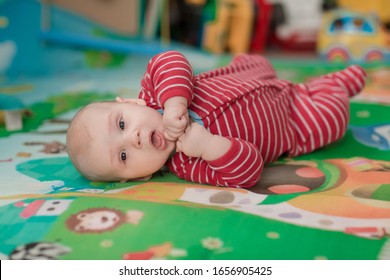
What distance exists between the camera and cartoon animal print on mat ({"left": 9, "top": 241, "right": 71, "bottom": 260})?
30.0 inches

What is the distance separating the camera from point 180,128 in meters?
0.98

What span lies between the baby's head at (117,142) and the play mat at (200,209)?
0.04 m

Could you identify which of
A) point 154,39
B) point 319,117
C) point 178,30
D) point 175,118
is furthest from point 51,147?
point 178,30

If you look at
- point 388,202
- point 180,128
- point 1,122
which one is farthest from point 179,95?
point 1,122

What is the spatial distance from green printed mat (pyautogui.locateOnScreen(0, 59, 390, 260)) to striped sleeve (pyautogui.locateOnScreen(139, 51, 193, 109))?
0.61 ft

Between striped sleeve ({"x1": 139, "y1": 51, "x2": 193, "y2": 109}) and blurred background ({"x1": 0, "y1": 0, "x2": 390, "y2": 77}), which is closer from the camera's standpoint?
striped sleeve ({"x1": 139, "y1": 51, "x2": 193, "y2": 109})

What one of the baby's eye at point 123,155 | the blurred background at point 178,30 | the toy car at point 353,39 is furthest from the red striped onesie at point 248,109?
the toy car at point 353,39

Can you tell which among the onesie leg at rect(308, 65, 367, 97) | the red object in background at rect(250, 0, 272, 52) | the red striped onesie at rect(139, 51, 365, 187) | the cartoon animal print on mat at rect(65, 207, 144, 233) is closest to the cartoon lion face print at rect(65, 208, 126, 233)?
the cartoon animal print on mat at rect(65, 207, 144, 233)

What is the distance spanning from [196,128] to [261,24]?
2420 mm

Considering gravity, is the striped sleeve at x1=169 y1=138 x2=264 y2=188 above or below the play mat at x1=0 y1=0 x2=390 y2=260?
above

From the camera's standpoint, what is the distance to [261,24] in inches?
129

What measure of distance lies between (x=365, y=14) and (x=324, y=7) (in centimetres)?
48

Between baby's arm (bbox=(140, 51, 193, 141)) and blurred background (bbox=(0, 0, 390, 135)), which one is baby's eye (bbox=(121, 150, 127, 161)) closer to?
baby's arm (bbox=(140, 51, 193, 141))

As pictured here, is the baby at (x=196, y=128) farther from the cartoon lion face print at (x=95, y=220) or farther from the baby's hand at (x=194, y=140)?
the cartoon lion face print at (x=95, y=220)
